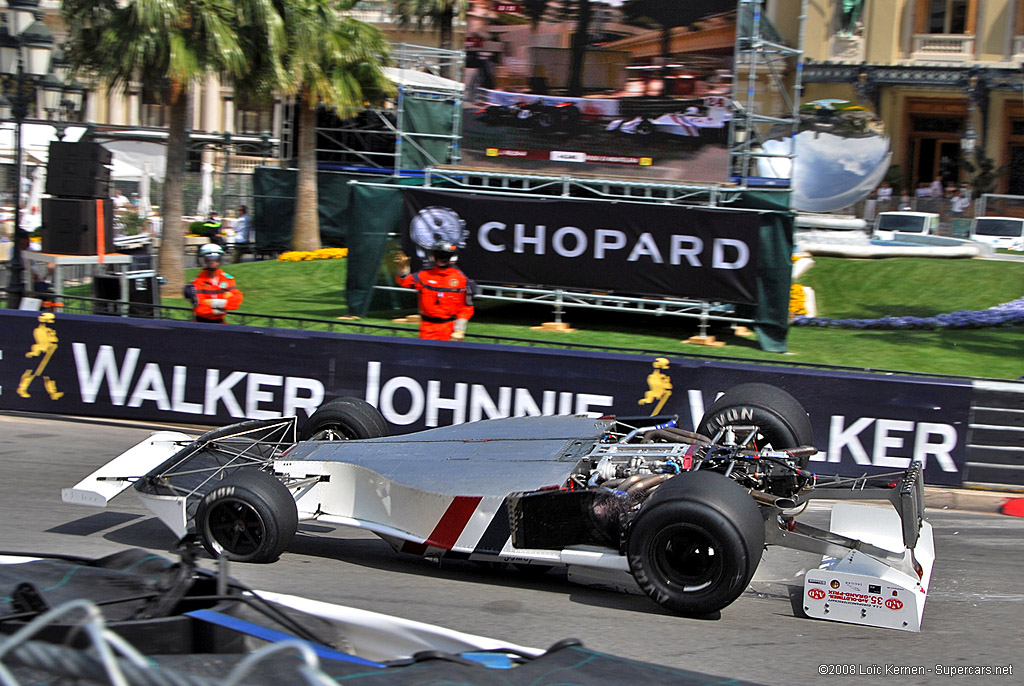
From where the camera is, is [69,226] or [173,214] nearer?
[69,226]

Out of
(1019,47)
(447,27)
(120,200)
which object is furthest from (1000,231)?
(120,200)

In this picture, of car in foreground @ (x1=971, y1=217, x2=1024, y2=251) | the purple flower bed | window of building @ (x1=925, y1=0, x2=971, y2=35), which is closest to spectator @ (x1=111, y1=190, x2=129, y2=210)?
the purple flower bed

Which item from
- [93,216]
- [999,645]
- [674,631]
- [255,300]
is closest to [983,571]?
[999,645]

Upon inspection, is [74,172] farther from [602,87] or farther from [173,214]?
[602,87]

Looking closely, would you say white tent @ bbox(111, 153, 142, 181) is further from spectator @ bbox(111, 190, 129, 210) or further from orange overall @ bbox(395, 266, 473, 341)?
orange overall @ bbox(395, 266, 473, 341)

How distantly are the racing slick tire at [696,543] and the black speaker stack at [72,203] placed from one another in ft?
35.3

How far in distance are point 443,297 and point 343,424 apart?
310 centimetres

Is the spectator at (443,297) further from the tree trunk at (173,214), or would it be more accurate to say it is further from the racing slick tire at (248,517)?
the tree trunk at (173,214)

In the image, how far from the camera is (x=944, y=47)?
3456 centimetres

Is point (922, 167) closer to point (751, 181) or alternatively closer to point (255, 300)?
point (751, 181)

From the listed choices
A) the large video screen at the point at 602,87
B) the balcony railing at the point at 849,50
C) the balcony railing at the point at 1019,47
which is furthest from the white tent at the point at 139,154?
the balcony railing at the point at 1019,47

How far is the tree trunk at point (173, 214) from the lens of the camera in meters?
19.5

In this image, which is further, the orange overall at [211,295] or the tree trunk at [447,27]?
the tree trunk at [447,27]

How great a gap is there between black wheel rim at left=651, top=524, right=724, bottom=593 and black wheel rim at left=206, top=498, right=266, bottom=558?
2450mm
